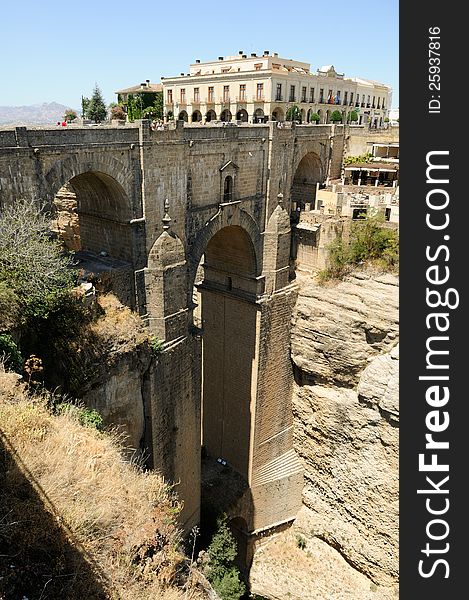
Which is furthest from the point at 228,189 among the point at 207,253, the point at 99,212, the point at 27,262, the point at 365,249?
the point at 27,262

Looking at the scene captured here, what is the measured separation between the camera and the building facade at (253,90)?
38062mm

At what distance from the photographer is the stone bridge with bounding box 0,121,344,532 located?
12.0 metres

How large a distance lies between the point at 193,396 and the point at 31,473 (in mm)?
9021

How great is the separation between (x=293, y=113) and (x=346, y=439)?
26.8m

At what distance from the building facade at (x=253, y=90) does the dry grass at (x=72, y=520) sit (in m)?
32.1

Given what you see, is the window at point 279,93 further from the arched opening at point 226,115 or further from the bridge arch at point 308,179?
the bridge arch at point 308,179

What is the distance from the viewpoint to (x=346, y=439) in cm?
1864

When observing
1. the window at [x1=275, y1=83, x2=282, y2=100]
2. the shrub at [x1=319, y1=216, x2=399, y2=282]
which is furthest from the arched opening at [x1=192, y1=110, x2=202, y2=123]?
the shrub at [x1=319, y1=216, x2=399, y2=282]

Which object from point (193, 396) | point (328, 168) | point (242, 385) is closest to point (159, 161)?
point (193, 396)

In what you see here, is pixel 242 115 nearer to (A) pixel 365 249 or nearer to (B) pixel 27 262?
(A) pixel 365 249

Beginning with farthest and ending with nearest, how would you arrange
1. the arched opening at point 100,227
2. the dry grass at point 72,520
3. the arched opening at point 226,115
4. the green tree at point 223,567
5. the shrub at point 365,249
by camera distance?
the arched opening at point 226,115 < the shrub at point 365,249 < the green tree at point 223,567 < the arched opening at point 100,227 < the dry grass at point 72,520

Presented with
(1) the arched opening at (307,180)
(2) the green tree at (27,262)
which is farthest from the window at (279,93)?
(2) the green tree at (27,262)

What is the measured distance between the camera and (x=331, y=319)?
18.4 m

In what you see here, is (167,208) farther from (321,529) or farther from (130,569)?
(321,529)
